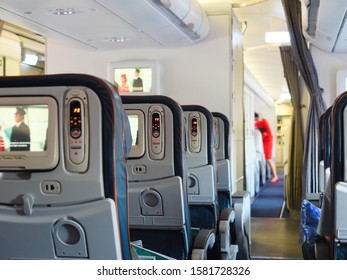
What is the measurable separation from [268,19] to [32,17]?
14.2ft

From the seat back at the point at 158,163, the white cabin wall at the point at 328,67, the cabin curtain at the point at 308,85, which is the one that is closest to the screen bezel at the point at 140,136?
the seat back at the point at 158,163

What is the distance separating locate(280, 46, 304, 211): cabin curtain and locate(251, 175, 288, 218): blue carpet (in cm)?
65

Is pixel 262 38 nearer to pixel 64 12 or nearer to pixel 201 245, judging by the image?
pixel 64 12

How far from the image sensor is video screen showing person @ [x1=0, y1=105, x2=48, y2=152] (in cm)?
182

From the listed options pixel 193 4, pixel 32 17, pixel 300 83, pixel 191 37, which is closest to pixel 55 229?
pixel 32 17

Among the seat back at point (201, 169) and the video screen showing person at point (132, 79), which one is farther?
the video screen showing person at point (132, 79)

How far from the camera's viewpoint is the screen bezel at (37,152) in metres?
1.81

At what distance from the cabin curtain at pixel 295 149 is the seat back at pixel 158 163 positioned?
15.7 ft

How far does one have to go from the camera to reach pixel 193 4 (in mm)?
5461

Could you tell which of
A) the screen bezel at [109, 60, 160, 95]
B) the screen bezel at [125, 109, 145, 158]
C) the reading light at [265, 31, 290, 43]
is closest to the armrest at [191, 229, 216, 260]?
the screen bezel at [125, 109, 145, 158]

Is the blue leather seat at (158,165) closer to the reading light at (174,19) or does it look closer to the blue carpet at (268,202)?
the reading light at (174,19)

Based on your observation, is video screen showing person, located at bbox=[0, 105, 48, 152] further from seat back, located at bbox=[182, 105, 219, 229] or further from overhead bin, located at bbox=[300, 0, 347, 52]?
overhead bin, located at bbox=[300, 0, 347, 52]

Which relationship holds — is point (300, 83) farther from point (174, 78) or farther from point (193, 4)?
point (193, 4)

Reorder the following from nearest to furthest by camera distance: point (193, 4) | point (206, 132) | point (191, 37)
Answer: point (206, 132) < point (193, 4) < point (191, 37)
